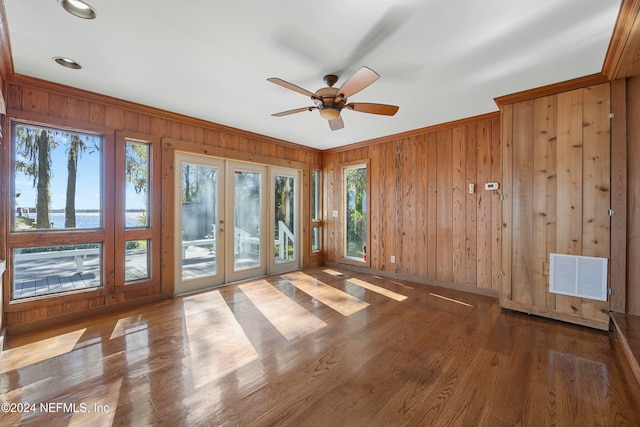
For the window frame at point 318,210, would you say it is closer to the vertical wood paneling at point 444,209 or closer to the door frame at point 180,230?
the door frame at point 180,230

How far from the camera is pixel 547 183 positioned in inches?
123

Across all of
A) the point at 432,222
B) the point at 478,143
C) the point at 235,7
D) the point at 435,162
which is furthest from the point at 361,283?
the point at 235,7

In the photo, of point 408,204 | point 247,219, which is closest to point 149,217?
point 247,219

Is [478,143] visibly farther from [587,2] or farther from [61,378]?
[61,378]

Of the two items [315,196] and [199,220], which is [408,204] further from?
[199,220]

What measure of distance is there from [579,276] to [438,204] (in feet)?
6.42

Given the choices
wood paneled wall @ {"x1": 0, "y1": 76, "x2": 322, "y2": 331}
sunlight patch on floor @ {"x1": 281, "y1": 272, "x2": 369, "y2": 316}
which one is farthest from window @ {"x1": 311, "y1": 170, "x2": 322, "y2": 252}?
wood paneled wall @ {"x1": 0, "y1": 76, "x2": 322, "y2": 331}

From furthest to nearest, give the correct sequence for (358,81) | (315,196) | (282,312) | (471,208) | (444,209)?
1. (315,196)
2. (444,209)
3. (471,208)
4. (282,312)
5. (358,81)

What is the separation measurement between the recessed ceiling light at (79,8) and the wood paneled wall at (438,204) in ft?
13.8

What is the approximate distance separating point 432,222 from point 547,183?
1.70 metres

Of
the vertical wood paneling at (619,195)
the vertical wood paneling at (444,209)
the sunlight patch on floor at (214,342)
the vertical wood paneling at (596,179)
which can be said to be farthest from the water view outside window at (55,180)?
the vertical wood paneling at (619,195)

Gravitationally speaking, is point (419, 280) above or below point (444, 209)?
below

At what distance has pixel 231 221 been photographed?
468 cm

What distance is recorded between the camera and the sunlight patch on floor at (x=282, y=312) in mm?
2916
